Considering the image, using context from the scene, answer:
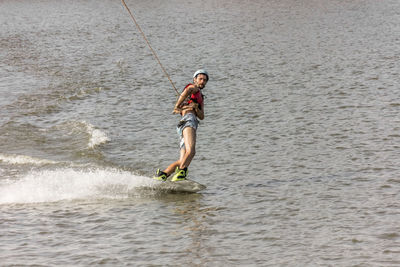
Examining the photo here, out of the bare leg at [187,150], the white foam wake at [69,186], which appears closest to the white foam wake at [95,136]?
the white foam wake at [69,186]

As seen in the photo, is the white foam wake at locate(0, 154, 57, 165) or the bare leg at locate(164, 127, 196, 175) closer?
the bare leg at locate(164, 127, 196, 175)

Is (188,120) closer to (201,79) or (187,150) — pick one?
(187,150)

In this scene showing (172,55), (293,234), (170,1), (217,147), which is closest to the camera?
(293,234)

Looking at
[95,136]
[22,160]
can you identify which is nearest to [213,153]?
[95,136]

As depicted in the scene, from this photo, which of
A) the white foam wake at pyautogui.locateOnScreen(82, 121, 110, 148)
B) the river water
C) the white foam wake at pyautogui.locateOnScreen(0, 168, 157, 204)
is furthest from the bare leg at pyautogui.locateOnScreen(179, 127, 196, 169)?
the white foam wake at pyautogui.locateOnScreen(82, 121, 110, 148)

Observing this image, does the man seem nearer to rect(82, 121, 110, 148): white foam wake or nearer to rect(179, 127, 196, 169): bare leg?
rect(179, 127, 196, 169): bare leg

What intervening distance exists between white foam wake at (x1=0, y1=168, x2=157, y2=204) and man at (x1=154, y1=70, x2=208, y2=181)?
0.57 m

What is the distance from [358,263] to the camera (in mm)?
7316

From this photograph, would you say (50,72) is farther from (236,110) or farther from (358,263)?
(358,263)

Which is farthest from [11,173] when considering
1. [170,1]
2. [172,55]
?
[170,1]

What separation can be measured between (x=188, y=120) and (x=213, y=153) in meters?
2.71

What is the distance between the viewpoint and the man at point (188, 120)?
10.0 metres

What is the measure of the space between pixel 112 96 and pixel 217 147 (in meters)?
6.36

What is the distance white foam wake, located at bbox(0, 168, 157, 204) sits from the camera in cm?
1024
